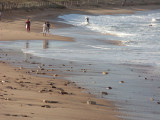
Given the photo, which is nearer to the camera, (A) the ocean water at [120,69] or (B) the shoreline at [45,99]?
(B) the shoreline at [45,99]

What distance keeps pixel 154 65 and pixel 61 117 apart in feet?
32.5

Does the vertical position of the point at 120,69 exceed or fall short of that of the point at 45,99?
it falls short

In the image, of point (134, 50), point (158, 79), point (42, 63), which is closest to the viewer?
point (158, 79)

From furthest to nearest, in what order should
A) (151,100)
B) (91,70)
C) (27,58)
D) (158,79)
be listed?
(27,58) → (91,70) → (158,79) → (151,100)

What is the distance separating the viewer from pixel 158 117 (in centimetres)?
877

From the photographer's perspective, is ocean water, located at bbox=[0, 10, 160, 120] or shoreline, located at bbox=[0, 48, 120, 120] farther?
ocean water, located at bbox=[0, 10, 160, 120]

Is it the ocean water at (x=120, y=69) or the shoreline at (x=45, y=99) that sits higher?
the shoreline at (x=45, y=99)

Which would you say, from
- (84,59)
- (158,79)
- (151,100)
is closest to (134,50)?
(84,59)

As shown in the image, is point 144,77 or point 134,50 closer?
point 144,77

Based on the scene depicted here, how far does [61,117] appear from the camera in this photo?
7.95m

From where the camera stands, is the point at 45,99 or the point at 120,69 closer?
the point at 45,99

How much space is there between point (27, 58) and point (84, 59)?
2.64 meters

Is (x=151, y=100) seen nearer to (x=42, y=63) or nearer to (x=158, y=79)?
(x=158, y=79)

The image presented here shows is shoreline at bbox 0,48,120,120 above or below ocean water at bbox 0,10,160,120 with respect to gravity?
above
